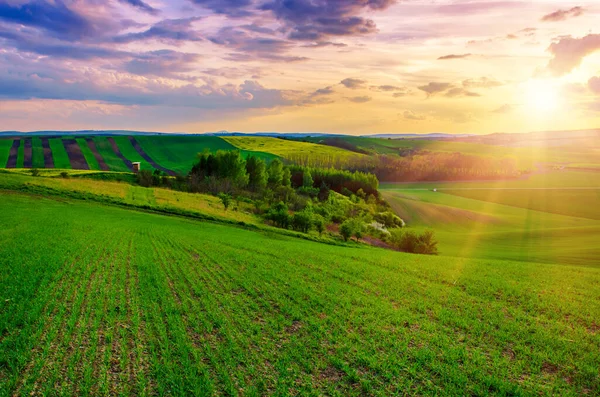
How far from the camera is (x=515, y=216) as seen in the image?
7756 centimetres

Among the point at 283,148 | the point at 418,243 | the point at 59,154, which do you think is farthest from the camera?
the point at 283,148

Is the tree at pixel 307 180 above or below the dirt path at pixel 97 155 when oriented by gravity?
below

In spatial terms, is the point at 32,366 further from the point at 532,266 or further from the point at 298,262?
the point at 532,266

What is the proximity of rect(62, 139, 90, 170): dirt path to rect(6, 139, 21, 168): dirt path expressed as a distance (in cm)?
1267

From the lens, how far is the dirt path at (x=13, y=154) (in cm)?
9862

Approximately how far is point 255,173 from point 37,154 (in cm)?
6944

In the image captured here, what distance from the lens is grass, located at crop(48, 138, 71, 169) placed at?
10369cm

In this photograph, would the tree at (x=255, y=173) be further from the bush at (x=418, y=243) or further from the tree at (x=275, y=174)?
the bush at (x=418, y=243)

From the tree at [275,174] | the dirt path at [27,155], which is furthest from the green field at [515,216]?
the dirt path at [27,155]

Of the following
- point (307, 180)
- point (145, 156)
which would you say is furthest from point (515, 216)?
point (145, 156)

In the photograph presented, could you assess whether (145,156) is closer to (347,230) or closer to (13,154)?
(13,154)

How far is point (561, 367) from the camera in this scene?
35.6ft

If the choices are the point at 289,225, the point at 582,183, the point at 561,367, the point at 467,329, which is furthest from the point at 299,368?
the point at 582,183

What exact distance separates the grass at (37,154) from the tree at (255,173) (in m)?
56.8
